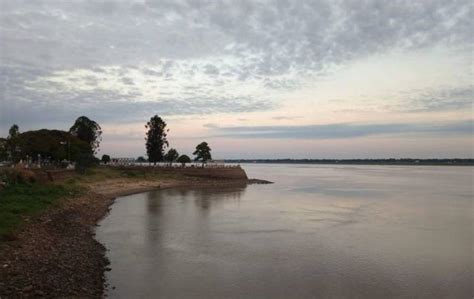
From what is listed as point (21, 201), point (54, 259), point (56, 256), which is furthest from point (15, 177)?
point (54, 259)

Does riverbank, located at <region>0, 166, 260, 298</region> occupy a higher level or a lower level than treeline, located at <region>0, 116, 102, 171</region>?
lower

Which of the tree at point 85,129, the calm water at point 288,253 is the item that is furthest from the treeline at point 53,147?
the calm water at point 288,253

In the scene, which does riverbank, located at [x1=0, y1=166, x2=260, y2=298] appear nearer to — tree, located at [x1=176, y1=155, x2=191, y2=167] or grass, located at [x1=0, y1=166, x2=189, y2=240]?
grass, located at [x1=0, y1=166, x2=189, y2=240]

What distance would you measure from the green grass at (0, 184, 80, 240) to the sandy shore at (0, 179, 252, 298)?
418 millimetres

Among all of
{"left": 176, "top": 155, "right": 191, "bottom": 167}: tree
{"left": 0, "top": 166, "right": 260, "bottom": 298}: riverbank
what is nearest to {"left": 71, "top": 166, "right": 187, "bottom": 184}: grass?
{"left": 176, "top": 155, "right": 191, "bottom": 167}: tree

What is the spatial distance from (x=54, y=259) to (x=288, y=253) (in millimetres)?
8453

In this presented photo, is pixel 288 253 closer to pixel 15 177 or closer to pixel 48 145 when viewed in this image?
pixel 15 177

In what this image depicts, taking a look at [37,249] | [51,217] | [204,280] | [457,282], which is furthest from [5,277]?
[457,282]

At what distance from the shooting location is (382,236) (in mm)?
20531

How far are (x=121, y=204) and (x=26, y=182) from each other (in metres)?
8.31

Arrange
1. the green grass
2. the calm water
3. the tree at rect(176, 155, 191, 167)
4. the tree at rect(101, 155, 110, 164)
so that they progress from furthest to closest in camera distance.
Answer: the tree at rect(176, 155, 191, 167), the tree at rect(101, 155, 110, 164), the green grass, the calm water

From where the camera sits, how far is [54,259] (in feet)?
41.6

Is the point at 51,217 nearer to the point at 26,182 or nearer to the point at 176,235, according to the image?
the point at 176,235

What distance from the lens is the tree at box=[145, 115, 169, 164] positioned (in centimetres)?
7362
